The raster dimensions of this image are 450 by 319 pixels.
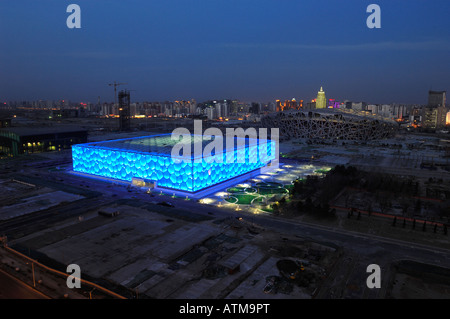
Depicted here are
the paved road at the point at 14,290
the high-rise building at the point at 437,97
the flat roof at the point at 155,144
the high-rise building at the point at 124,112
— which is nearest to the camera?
the paved road at the point at 14,290
